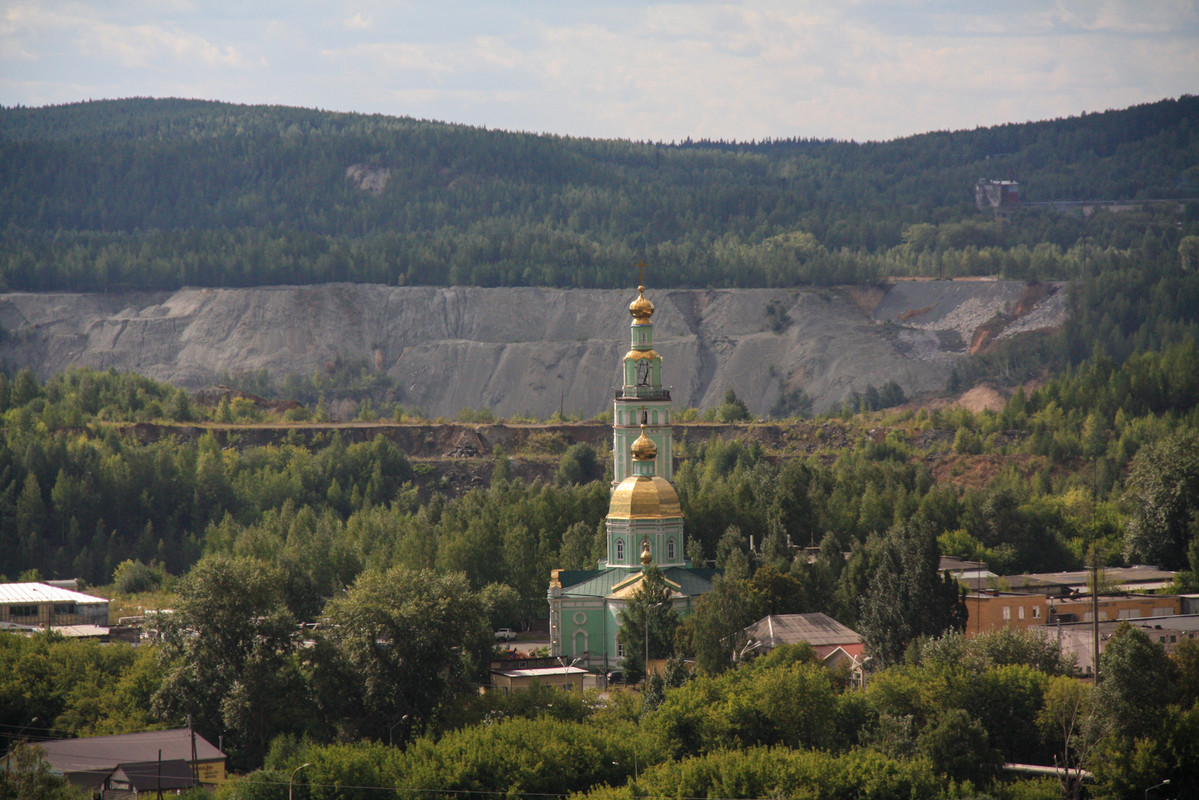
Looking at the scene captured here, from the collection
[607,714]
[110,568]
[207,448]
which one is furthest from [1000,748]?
[207,448]

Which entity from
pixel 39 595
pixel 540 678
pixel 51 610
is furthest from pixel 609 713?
pixel 39 595

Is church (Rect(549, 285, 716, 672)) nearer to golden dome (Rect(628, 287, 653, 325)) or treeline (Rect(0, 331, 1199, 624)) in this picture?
treeline (Rect(0, 331, 1199, 624))

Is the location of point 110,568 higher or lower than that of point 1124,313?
lower

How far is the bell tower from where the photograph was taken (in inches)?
3671

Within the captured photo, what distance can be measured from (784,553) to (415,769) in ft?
102

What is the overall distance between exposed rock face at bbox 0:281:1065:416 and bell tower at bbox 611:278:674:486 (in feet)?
245

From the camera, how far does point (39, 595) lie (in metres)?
93.3

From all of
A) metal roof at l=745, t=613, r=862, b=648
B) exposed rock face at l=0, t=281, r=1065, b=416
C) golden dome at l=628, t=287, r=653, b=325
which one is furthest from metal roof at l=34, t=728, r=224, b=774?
exposed rock face at l=0, t=281, r=1065, b=416

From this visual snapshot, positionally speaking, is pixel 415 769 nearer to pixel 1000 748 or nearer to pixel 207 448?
pixel 1000 748

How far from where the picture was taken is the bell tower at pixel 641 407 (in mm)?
93250

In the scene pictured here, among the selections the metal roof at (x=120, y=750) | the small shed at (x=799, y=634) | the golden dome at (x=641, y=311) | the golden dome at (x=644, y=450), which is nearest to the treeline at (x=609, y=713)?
the metal roof at (x=120, y=750)

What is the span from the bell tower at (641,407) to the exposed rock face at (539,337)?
74805 mm

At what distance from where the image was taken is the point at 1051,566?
9819 cm

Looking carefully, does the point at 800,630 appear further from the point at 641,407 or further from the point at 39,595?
the point at 39,595
